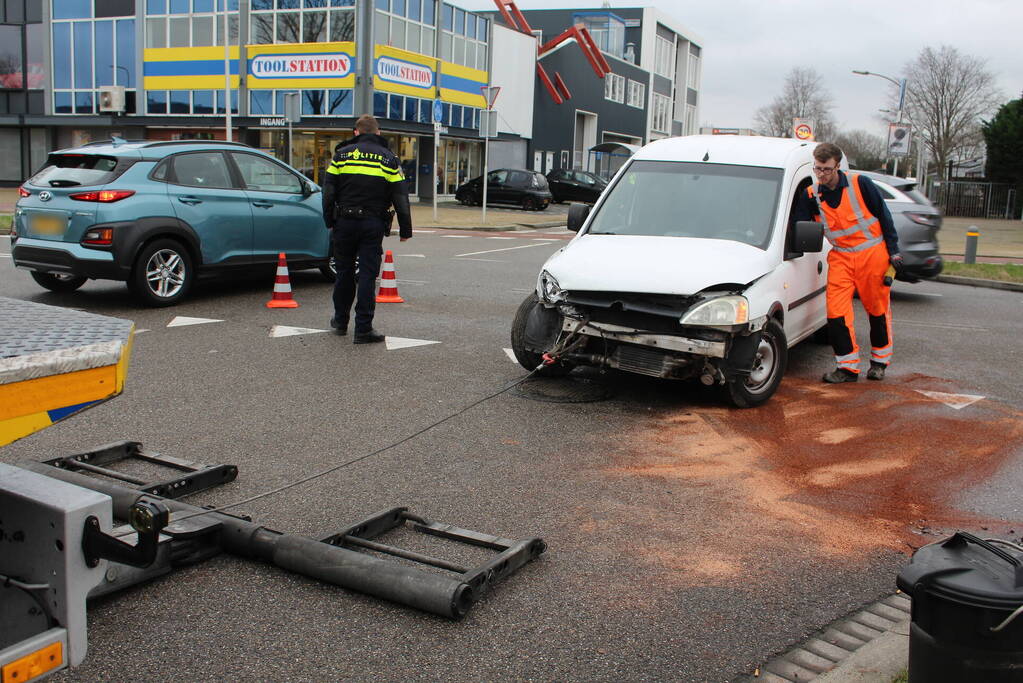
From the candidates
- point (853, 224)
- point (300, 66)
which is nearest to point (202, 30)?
point (300, 66)

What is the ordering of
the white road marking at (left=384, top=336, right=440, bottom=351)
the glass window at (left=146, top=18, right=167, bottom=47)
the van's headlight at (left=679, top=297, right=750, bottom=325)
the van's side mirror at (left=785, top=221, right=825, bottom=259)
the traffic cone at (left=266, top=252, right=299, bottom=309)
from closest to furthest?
the van's headlight at (left=679, top=297, right=750, bottom=325)
the van's side mirror at (left=785, top=221, right=825, bottom=259)
the white road marking at (left=384, top=336, right=440, bottom=351)
the traffic cone at (left=266, top=252, right=299, bottom=309)
the glass window at (left=146, top=18, right=167, bottom=47)

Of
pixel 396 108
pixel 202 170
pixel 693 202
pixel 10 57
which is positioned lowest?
pixel 693 202

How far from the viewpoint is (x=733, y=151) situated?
27.2 feet

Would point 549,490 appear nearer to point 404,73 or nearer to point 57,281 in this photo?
point 57,281

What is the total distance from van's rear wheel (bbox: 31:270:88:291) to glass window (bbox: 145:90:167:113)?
31.2 metres

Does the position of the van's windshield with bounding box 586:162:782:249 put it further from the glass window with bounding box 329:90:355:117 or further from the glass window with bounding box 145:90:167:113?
the glass window with bounding box 145:90:167:113

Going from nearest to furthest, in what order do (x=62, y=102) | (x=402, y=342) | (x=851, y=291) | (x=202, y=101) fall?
1. (x=851, y=291)
2. (x=402, y=342)
3. (x=202, y=101)
4. (x=62, y=102)

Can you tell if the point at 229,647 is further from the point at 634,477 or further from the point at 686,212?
the point at 686,212

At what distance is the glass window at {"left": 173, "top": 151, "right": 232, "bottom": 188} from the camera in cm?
1094

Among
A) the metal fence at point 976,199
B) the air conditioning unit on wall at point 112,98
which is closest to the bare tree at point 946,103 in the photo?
the metal fence at point 976,199

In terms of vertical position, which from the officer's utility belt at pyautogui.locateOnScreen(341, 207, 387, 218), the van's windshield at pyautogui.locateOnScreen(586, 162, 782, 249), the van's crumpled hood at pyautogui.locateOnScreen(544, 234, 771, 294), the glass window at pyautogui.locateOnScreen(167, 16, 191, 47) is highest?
the glass window at pyautogui.locateOnScreen(167, 16, 191, 47)

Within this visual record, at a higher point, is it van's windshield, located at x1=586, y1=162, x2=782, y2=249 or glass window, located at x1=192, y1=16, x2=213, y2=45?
glass window, located at x1=192, y1=16, x2=213, y2=45

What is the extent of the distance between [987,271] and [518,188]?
22.1 metres

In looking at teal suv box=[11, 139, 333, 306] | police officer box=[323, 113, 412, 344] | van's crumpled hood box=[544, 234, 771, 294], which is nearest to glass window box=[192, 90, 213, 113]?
teal suv box=[11, 139, 333, 306]
